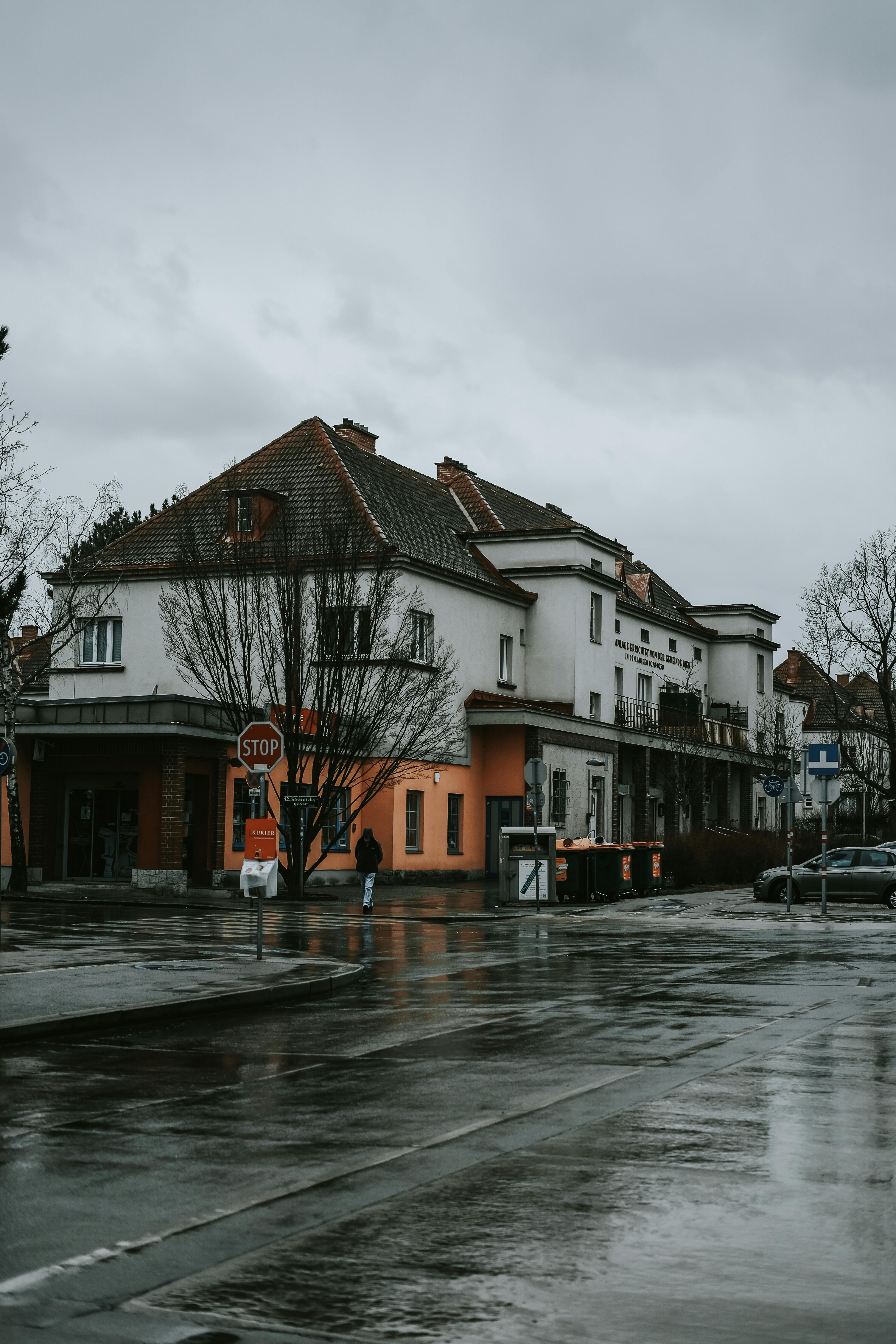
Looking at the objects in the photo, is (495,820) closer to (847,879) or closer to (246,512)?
(246,512)

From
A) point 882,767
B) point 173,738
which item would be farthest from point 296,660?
point 882,767

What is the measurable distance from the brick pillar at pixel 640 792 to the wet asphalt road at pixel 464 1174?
1678 inches

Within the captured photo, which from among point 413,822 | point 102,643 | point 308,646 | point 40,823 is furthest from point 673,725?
point 308,646

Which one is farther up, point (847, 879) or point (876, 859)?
point (876, 859)

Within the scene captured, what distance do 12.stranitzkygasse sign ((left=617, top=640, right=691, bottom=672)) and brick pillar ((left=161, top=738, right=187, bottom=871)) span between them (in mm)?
23365

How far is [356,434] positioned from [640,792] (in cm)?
1680

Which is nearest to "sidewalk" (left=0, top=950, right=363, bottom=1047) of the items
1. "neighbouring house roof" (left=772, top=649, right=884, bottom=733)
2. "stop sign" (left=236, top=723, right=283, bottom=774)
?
"stop sign" (left=236, top=723, right=283, bottom=774)

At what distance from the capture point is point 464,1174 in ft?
23.6

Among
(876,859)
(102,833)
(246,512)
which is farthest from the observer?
(246,512)

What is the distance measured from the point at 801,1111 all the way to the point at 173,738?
94.5 feet

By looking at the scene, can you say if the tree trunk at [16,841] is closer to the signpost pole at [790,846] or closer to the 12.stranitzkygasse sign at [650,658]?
the signpost pole at [790,846]

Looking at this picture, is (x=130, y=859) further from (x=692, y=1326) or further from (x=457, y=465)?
(x=692, y=1326)

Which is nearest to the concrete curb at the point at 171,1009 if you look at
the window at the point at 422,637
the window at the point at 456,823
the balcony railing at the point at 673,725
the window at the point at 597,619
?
the window at the point at 422,637

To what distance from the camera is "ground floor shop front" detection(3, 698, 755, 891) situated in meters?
36.4
